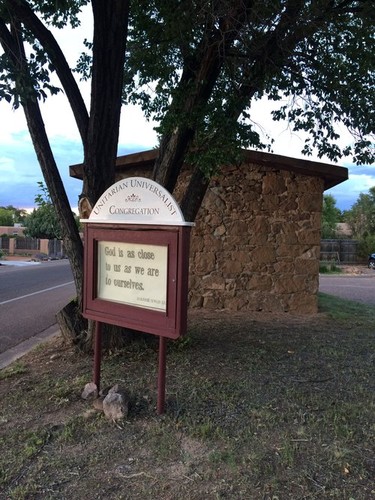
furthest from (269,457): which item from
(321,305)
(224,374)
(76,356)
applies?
(321,305)

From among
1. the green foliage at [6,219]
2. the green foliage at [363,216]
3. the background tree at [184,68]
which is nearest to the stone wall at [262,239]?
the background tree at [184,68]

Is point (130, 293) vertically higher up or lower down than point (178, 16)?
lower down

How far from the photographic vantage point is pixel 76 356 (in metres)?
5.34

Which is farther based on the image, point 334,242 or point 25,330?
point 334,242

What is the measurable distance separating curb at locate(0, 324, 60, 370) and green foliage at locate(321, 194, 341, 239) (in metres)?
31.4

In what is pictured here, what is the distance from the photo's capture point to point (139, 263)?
3.75 m

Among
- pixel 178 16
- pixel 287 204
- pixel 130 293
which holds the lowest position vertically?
pixel 130 293

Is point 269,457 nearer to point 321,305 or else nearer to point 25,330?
point 25,330

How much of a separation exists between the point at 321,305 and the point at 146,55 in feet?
20.0

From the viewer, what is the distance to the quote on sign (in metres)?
3.58

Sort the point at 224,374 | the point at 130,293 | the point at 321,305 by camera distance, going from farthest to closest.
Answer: the point at 321,305 < the point at 224,374 < the point at 130,293

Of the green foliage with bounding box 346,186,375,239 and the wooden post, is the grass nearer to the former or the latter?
the wooden post

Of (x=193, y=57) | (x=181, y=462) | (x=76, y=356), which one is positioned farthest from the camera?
(x=193, y=57)

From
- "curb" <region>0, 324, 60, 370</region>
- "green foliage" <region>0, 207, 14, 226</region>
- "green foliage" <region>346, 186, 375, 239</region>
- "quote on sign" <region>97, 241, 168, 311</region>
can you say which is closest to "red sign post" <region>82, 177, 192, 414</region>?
"quote on sign" <region>97, 241, 168, 311</region>
